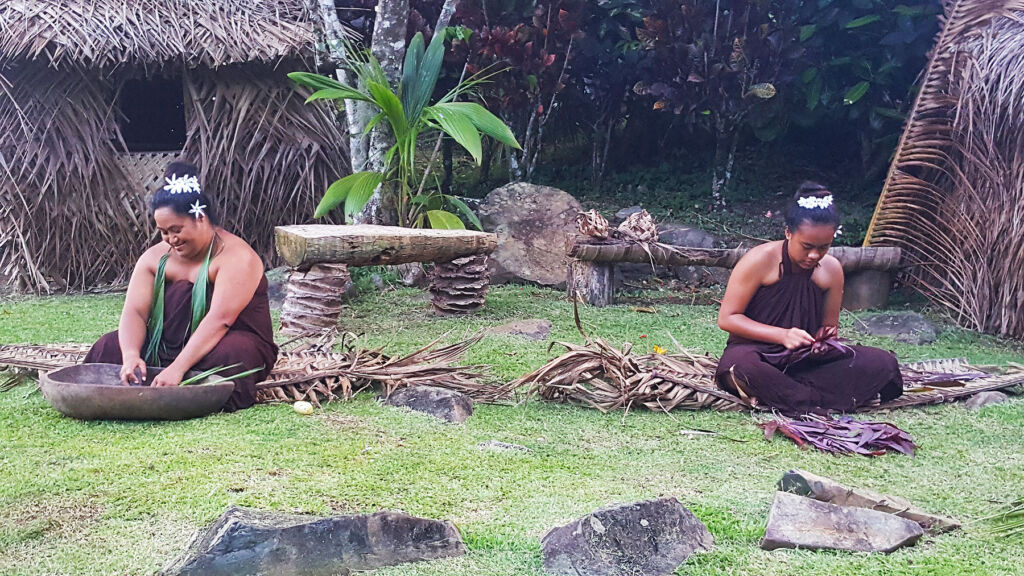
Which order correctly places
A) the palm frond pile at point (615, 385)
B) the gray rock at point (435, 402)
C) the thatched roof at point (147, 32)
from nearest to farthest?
the gray rock at point (435, 402) < the palm frond pile at point (615, 385) < the thatched roof at point (147, 32)

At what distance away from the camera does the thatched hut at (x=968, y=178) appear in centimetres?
576

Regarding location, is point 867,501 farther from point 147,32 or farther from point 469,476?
point 147,32

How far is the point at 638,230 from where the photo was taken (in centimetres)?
666

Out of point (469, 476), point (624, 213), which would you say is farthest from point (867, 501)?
point (624, 213)

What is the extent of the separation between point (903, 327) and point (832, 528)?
152 inches

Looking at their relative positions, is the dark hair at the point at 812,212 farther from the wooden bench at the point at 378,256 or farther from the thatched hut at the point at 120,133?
the thatched hut at the point at 120,133

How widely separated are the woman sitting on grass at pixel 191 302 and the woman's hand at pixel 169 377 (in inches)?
0.6

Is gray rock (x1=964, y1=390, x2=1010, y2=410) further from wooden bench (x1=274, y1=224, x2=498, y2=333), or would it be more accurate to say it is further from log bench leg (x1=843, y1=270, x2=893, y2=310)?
wooden bench (x1=274, y1=224, x2=498, y2=333)

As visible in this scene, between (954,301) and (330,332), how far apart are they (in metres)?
4.19

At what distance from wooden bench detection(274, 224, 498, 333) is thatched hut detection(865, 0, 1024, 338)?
300cm

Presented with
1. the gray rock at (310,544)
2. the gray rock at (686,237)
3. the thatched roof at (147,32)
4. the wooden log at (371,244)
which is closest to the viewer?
the gray rock at (310,544)

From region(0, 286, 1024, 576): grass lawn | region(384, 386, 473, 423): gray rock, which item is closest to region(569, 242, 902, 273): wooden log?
region(0, 286, 1024, 576): grass lawn

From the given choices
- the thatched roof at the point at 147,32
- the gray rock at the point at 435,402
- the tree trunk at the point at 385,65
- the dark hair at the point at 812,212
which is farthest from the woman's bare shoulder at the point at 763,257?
the thatched roof at the point at 147,32

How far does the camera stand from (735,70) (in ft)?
26.2
